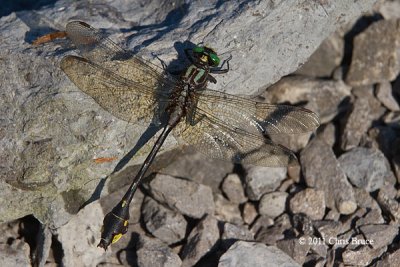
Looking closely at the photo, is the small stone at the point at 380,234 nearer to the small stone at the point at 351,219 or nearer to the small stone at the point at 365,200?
the small stone at the point at 351,219

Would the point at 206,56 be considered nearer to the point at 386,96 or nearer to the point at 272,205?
the point at 272,205

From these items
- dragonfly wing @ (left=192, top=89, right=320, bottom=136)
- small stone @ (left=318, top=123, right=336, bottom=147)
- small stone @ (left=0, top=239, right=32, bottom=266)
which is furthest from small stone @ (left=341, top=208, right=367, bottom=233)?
small stone @ (left=0, top=239, right=32, bottom=266)

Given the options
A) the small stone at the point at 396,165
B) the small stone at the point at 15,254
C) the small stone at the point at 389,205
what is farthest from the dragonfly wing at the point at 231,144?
the small stone at the point at 15,254

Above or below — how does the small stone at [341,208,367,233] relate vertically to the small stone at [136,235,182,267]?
below

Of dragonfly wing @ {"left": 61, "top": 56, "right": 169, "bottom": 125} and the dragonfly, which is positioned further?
the dragonfly

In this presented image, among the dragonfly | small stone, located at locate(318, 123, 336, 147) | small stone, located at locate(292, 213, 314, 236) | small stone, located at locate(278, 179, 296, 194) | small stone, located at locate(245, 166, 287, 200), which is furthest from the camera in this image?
small stone, located at locate(318, 123, 336, 147)

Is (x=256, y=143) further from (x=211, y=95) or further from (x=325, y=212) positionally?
(x=325, y=212)

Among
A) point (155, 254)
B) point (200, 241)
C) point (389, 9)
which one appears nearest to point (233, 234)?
point (200, 241)

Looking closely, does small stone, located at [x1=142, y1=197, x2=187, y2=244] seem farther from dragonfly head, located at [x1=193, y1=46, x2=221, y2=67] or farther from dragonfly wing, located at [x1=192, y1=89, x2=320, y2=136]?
dragonfly head, located at [x1=193, y1=46, x2=221, y2=67]
